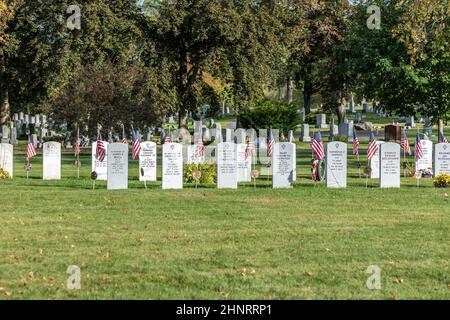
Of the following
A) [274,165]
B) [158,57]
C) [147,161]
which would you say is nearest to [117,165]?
[147,161]

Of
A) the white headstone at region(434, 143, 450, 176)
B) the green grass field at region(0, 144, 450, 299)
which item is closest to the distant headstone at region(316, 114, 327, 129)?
the white headstone at region(434, 143, 450, 176)

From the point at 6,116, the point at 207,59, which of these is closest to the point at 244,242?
the point at 207,59

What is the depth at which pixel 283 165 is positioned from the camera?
20578 millimetres

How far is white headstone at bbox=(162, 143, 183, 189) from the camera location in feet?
66.8

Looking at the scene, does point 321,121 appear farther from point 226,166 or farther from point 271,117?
point 226,166

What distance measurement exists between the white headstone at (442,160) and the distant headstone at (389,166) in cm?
170

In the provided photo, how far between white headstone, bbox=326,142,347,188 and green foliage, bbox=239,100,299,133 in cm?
2514

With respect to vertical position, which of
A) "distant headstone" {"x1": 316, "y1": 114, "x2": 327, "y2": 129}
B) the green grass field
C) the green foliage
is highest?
"distant headstone" {"x1": 316, "y1": 114, "x2": 327, "y2": 129}

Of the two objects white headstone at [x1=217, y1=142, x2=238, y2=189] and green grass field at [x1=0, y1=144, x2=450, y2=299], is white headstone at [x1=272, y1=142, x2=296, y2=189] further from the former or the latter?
white headstone at [x1=217, y1=142, x2=238, y2=189]

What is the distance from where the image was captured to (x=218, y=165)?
67.0 ft

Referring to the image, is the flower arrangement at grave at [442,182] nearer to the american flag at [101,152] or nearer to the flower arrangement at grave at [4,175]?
the american flag at [101,152]

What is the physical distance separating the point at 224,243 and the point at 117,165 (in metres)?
8.31

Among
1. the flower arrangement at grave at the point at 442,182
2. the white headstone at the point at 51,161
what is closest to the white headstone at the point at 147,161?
the white headstone at the point at 51,161

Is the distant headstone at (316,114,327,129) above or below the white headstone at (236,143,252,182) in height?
above
